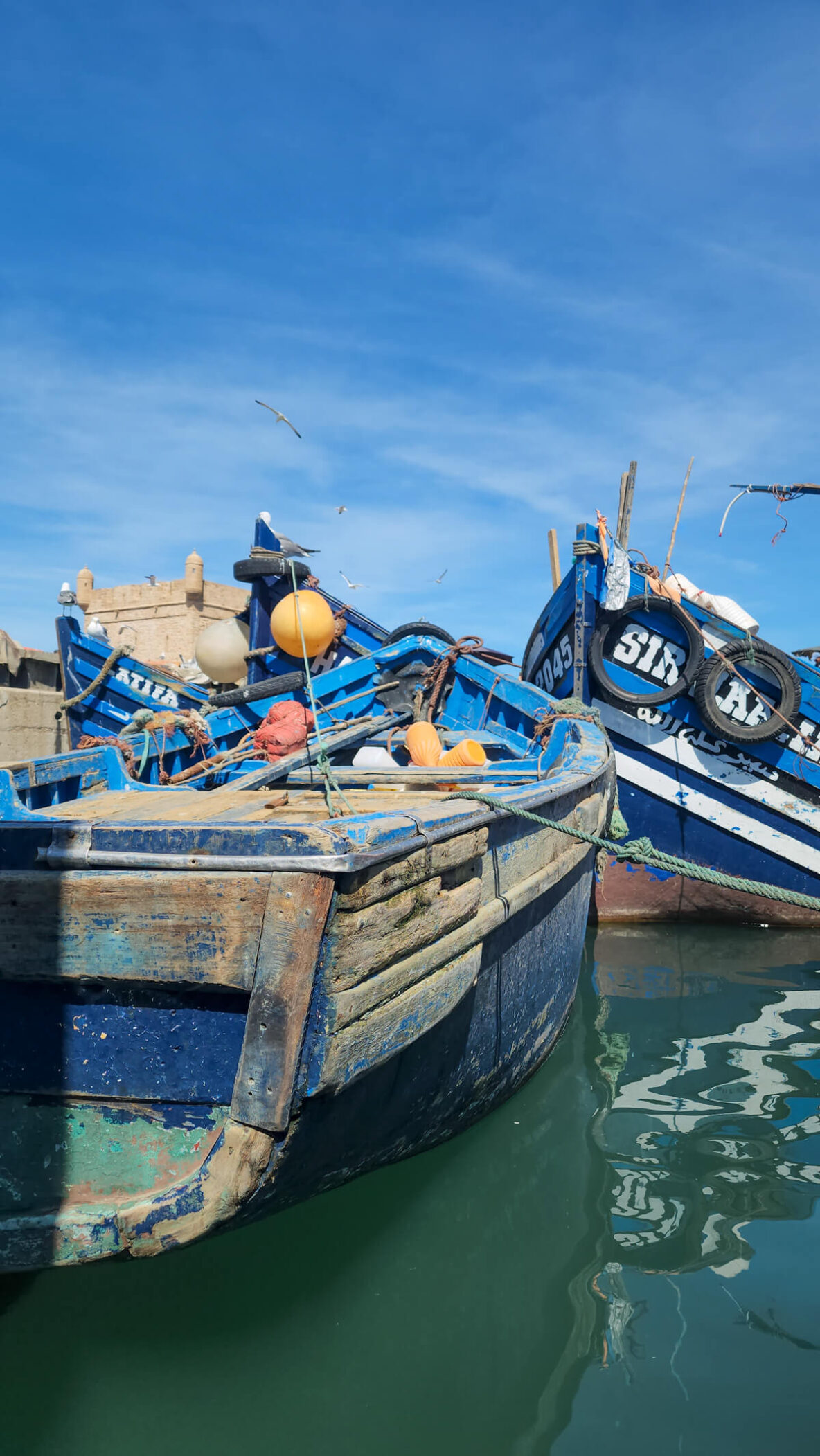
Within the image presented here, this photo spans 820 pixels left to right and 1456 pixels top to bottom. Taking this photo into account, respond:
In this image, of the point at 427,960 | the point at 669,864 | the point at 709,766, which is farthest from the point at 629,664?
the point at 427,960

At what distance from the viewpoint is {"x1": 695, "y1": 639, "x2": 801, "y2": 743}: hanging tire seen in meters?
6.46

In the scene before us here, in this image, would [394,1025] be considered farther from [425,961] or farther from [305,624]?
[305,624]

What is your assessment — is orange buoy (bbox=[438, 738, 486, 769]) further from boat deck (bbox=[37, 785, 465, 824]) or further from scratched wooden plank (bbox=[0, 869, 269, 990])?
scratched wooden plank (bbox=[0, 869, 269, 990])

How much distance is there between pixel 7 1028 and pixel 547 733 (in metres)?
4.17

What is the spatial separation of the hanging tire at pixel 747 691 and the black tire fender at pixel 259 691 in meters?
3.20

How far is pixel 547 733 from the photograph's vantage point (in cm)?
566

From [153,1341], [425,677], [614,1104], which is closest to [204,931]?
[153,1341]

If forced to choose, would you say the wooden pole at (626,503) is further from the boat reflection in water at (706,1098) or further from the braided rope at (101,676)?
the braided rope at (101,676)

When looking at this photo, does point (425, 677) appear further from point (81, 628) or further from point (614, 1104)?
point (81, 628)

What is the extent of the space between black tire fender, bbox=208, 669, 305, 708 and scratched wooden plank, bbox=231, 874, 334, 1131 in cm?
522

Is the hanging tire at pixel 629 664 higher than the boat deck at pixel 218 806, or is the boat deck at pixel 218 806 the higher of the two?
the hanging tire at pixel 629 664

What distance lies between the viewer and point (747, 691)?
Result: 657cm

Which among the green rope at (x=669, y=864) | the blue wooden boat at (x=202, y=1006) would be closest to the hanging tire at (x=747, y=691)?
the green rope at (x=669, y=864)

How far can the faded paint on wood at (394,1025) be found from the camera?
6.08ft
